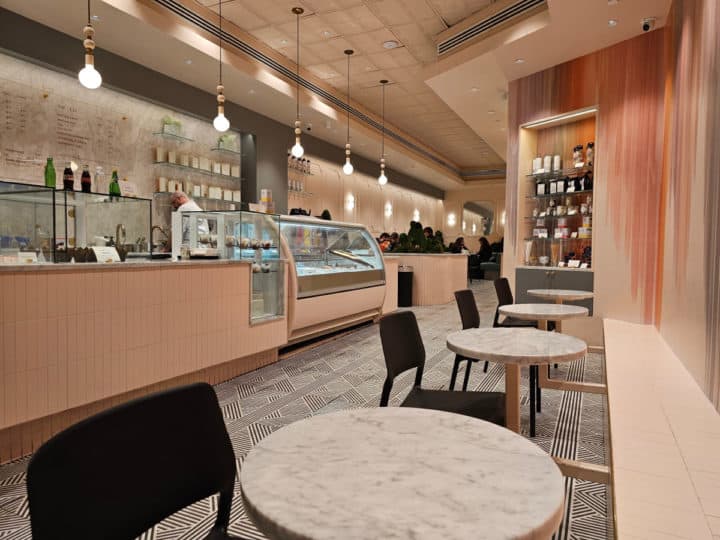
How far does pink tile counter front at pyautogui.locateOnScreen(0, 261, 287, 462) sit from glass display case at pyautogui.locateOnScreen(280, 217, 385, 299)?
1.01 m

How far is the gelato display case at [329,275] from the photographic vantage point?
16.6ft

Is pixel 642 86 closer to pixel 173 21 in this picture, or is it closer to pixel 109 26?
pixel 173 21

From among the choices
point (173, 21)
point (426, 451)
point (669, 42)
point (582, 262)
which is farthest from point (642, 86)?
point (426, 451)

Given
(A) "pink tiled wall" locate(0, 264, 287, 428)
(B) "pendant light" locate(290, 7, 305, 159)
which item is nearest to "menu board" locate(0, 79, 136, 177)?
(B) "pendant light" locate(290, 7, 305, 159)

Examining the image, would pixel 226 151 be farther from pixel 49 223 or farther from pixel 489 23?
pixel 49 223

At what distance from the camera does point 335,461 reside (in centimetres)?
108

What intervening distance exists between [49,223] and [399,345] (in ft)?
7.63

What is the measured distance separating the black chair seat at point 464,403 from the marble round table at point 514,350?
2.6 inches

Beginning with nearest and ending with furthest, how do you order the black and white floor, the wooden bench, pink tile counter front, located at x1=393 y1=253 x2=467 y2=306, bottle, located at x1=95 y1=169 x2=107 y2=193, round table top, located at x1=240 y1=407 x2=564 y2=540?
round table top, located at x1=240 y1=407 x2=564 y2=540 → the wooden bench → the black and white floor → bottle, located at x1=95 y1=169 x2=107 y2=193 → pink tile counter front, located at x1=393 y1=253 x2=467 y2=306

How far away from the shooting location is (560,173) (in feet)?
21.0

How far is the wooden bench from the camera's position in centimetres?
131

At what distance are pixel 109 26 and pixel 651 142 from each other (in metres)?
5.96

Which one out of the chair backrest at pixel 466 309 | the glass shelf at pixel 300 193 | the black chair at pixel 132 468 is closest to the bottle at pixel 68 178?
the chair backrest at pixel 466 309

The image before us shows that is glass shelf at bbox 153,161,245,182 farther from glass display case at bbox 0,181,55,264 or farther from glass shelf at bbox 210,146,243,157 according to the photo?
glass display case at bbox 0,181,55,264
